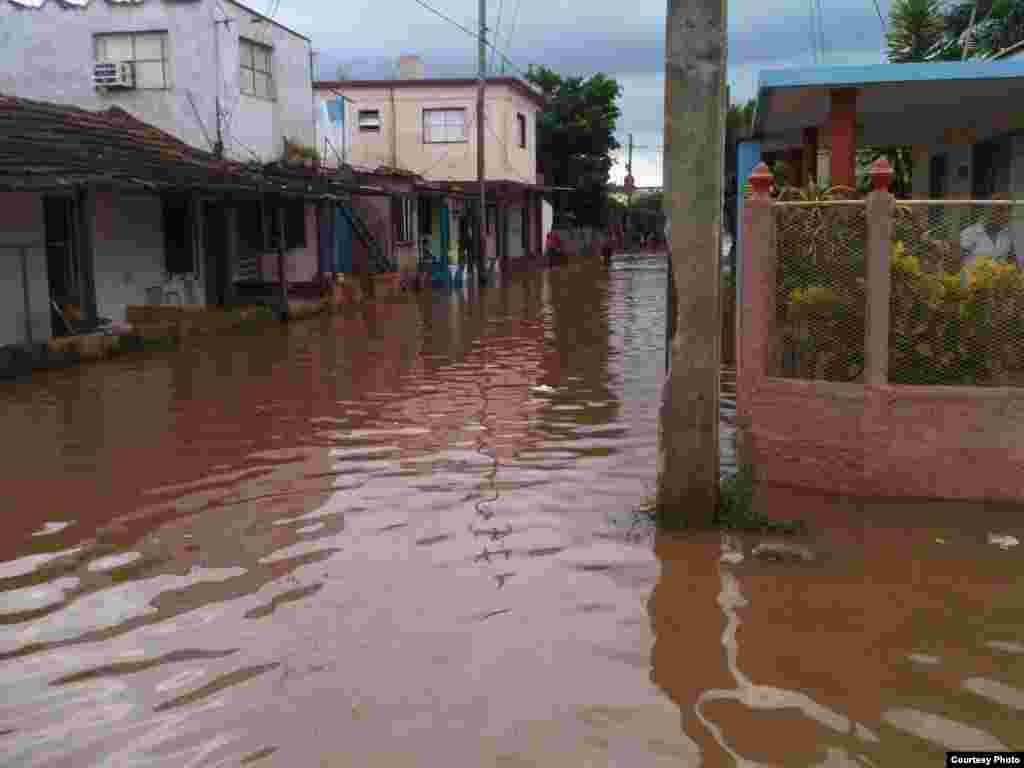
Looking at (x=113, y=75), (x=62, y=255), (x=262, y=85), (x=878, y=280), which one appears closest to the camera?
(x=878, y=280)

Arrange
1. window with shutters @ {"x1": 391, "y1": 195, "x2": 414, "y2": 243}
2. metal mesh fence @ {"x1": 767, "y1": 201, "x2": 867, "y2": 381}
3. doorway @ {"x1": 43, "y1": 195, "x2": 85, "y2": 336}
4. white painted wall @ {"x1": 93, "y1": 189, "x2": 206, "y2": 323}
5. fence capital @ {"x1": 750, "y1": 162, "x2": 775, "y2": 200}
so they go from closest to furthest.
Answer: metal mesh fence @ {"x1": 767, "y1": 201, "x2": 867, "y2": 381} < fence capital @ {"x1": 750, "y1": 162, "x2": 775, "y2": 200} < doorway @ {"x1": 43, "y1": 195, "x2": 85, "y2": 336} < white painted wall @ {"x1": 93, "y1": 189, "x2": 206, "y2": 323} < window with shutters @ {"x1": 391, "y1": 195, "x2": 414, "y2": 243}

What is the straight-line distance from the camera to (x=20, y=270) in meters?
15.3

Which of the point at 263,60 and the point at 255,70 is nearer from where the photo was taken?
the point at 255,70

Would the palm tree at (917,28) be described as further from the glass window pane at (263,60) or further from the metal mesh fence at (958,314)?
the metal mesh fence at (958,314)

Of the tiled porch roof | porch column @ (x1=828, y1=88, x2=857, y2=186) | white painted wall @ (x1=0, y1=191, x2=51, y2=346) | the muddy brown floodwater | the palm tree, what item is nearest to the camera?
the muddy brown floodwater

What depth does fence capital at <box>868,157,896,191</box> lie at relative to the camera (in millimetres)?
6895

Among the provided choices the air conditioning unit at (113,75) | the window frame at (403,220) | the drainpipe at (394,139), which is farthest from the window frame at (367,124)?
the air conditioning unit at (113,75)

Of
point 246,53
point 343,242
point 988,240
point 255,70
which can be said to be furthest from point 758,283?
point 343,242

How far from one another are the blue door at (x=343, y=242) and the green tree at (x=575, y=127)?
22221 mm

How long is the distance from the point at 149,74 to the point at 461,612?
20.1 m

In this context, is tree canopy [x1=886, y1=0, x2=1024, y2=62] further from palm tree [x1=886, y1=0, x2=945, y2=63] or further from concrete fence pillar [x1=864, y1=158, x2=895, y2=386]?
concrete fence pillar [x1=864, y1=158, x2=895, y2=386]

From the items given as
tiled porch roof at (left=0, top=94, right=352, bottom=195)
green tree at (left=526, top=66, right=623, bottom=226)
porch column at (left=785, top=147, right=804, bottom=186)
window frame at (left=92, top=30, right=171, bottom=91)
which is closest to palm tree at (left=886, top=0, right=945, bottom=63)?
porch column at (left=785, top=147, right=804, bottom=186)

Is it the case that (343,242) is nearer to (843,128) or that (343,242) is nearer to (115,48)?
(115,48)

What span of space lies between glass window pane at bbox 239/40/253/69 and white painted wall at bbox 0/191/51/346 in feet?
28.4
